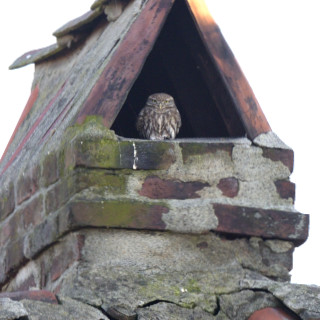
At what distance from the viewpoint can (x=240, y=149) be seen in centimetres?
696

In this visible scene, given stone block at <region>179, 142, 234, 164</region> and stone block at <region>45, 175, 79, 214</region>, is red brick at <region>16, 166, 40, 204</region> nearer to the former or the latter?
stone block at <region>45, 175, 79, 214</region>

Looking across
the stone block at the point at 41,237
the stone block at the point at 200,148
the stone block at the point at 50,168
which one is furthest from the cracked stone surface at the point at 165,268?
the stone block at the point at 50,168

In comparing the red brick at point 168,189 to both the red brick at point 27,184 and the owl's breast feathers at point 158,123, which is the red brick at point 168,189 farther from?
the owl's breast feathers at point 158,123

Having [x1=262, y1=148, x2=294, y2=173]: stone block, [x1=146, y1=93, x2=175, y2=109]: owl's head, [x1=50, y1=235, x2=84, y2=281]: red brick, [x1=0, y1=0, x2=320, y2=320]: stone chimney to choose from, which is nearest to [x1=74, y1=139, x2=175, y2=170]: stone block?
[x1=0, y1=0, x2=320, y2=320]: stone chimney

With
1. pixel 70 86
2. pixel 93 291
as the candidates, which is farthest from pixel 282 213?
pixel 70 86

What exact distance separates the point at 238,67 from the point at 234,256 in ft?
3.58

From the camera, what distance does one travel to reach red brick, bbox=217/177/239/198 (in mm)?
6871

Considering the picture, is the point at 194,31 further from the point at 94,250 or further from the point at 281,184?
the point at 94,250

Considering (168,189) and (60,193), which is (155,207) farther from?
(60,193)

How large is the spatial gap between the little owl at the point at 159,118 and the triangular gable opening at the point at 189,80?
5cm

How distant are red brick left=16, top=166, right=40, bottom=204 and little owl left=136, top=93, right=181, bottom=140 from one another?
1165 millimetres

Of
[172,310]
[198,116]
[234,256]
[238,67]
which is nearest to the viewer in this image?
[172,310]

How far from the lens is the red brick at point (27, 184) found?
725cm

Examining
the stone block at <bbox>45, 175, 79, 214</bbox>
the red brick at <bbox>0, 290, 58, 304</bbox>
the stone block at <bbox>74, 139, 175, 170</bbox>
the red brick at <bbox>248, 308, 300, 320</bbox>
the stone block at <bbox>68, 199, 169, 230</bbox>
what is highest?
the stone block at <bbox>74, 139, 175, 170</bbox>
